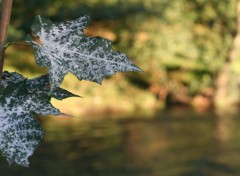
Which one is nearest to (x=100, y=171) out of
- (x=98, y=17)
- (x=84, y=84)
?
(x=98, y=17)

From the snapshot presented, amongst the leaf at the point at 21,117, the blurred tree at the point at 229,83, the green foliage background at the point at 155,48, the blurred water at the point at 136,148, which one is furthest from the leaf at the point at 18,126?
the blurred tree at the point at 229,83

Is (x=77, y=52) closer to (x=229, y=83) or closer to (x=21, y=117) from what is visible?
(x=21, y=117)

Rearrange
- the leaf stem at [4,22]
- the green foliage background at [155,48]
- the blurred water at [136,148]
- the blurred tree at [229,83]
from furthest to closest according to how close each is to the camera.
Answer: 1. the blurred tree at [229,83]
2. the green foliage background at [155,48]
3. the blurred water at [136,148]
4. the leaf stem at [4,22]

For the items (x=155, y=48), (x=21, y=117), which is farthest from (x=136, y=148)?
(x=155, y=48)

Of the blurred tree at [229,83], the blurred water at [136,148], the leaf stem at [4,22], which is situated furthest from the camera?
the blurred tree at [229,83]

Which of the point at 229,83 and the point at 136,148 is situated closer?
the point at 136,148

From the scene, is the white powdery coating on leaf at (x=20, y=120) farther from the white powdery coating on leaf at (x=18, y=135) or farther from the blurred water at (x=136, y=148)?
the blurred water at (x=136, y=148)
